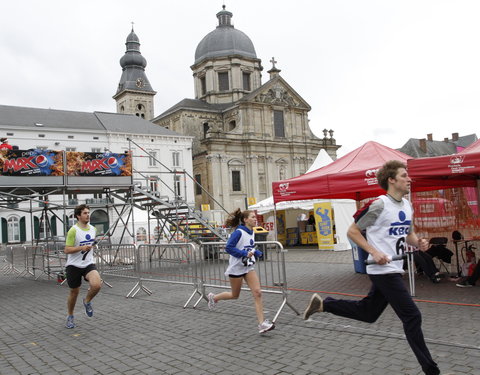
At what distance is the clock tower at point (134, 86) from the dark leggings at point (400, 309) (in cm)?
7967

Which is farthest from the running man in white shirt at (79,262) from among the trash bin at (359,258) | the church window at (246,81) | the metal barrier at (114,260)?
the church window at (246,81)

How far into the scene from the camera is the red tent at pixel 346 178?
10336mm

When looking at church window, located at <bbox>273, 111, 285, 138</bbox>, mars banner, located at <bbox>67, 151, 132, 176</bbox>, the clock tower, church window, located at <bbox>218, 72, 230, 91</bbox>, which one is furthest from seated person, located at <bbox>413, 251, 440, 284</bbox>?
the clock tower

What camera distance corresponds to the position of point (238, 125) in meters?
60.1

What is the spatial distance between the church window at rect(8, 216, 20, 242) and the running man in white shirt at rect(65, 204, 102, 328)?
42.5m

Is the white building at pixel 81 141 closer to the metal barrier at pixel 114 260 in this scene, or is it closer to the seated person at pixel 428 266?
the metal barrier at pixel 114 260

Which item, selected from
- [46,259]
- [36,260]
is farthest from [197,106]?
[46,259]

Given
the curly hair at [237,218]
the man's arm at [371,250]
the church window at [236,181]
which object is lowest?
the man's arm at [371,250]

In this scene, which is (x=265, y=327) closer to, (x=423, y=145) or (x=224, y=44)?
(x=224, y=44)

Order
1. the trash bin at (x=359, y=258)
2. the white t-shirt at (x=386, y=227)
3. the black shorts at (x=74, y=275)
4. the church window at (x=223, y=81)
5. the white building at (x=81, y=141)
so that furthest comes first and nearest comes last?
the church window at (x=223, y=81) → the white building at (x=81, y=141) → the trash bin at (x=359, y=258) → the black shorts at (x=74, y=275) → the white t-shirt at (x=386, y=227)

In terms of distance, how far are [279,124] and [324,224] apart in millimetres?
43466

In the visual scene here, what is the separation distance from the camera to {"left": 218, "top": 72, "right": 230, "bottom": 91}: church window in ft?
220

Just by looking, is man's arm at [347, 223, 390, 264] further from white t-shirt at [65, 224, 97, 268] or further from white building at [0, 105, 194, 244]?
white building at [0, 105, 194, 244]

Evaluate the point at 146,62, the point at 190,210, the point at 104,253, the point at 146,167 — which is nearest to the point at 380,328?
the point at 104,253
